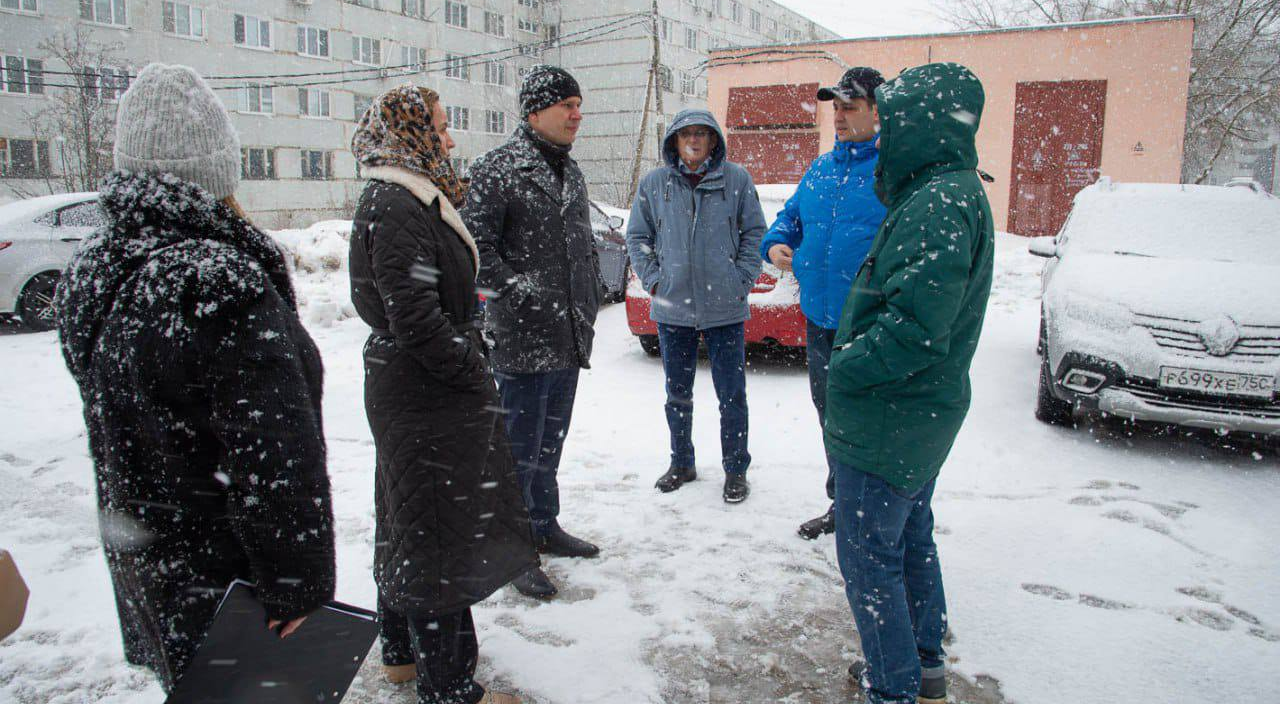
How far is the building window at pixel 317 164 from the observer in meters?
30.9

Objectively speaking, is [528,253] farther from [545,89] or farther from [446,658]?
[446,658]

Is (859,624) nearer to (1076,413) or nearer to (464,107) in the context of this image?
(1076,413)

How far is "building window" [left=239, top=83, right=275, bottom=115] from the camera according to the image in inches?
1138

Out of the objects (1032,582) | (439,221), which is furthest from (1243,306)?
(439,221)

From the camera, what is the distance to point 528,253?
10.2ft

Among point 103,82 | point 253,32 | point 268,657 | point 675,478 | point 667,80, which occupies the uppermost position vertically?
point 667,80

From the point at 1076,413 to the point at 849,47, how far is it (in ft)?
54.9

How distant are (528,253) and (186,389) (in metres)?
1.79

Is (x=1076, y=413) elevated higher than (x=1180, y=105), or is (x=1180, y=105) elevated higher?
(x=1180, y=105)

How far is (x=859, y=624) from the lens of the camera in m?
2.21

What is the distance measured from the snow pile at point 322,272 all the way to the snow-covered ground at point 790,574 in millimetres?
3522

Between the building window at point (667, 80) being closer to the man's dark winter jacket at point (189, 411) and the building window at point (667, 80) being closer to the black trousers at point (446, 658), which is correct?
the black trousers at point (446, 658)

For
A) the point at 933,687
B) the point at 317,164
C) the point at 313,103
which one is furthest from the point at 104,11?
the point at 933,687

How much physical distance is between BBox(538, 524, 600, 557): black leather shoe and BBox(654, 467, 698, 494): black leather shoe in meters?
0.81
